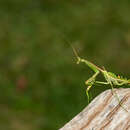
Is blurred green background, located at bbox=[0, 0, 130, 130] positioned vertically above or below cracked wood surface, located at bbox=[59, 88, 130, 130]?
above

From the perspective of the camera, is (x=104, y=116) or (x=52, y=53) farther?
(x=52, y=53)

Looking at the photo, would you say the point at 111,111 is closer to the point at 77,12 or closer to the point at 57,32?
the point at 57,32

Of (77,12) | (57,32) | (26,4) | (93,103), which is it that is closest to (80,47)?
(57,32)

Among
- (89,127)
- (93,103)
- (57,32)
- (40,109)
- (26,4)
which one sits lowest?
(89,127)

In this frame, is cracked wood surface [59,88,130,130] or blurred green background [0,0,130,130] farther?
blurred green background [0,0,130,130]

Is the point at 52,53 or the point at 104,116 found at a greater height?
the point at 52,53
